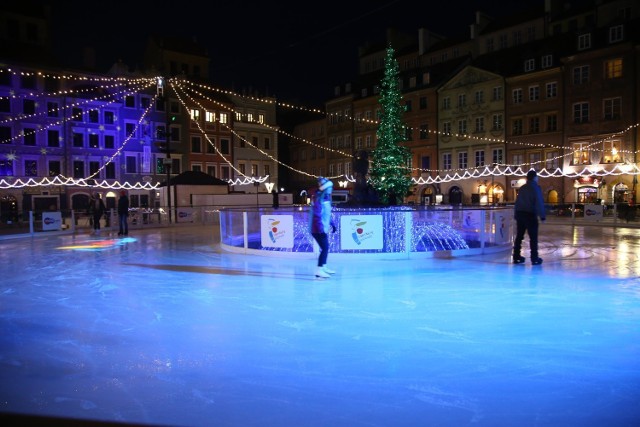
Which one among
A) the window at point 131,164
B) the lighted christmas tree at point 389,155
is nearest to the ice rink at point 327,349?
the lighted christmas tree at point 389,155

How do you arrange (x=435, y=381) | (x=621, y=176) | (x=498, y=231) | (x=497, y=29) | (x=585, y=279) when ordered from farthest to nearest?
(x=497, y=29)
(x=621, y=176)
(x=498, y=231)
(x=585, y=279)
(x=435, y=381)

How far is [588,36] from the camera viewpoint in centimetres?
3816

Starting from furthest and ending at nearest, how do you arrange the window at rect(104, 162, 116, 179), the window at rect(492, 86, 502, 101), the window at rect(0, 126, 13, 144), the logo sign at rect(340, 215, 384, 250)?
the window at rect(104, 162, 116, 179) → the window at rect(492, 86, 502, 101) → the window at rect(0, 126, 13, 144) → the logo sign at rect(340, 215, 384, 250)

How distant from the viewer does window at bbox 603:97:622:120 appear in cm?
3638

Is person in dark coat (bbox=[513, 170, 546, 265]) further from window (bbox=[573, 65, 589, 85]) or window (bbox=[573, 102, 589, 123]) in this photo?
window (bbox=[573, 65, 589, 85])

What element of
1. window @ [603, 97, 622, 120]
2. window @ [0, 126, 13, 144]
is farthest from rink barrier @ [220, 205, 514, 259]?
window @ [0, 126, 13, 144]

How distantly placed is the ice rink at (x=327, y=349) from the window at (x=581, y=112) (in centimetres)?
3258

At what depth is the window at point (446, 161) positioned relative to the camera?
4828 centimetres

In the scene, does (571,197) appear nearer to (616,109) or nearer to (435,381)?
(616,109)

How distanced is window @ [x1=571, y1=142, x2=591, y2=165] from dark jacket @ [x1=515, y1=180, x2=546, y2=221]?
3097cm

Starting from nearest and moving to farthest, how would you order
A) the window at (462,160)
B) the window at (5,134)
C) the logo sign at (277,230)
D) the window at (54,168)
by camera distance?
the logo sign at (277,230) < the window at (5,134) < the window at (54,168) < the window at (462,160)

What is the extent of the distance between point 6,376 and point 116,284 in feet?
16.3

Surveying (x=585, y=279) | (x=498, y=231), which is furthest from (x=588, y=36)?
(x=585, y=279)

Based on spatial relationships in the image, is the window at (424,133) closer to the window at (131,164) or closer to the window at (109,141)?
the window at (131,164)
